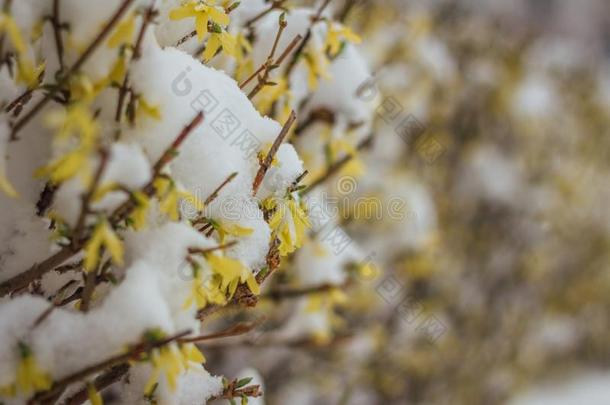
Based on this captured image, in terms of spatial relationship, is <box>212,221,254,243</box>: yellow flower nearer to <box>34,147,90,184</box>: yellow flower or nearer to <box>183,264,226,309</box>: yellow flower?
<box>183,264,226,309</box>: yellow flower

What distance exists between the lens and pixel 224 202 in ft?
4.10

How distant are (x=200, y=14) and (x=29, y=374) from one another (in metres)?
0.70

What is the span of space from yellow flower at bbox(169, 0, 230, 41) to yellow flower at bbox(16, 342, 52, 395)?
0.64 meters

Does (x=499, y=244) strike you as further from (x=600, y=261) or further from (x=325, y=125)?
(x=325, y=125)

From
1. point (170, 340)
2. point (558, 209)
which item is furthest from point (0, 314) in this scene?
point (558, 209)

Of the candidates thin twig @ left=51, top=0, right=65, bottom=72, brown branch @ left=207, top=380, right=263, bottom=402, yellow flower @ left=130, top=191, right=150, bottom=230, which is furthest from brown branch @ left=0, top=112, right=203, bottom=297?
brown branch @ left=207, top=380, right=263, bottom=402

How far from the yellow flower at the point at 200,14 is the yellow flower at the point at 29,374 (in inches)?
25.3

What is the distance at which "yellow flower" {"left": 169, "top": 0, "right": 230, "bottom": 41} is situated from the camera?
1218 millimetres

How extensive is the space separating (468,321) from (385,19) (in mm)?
2898

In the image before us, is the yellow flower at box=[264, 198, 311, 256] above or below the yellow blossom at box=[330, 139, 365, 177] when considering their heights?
below

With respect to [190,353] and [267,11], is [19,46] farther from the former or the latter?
[267,11]

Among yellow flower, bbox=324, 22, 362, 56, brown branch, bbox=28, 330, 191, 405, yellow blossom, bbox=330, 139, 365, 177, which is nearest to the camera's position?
brown branch, bbox=28, 330, 191, 405

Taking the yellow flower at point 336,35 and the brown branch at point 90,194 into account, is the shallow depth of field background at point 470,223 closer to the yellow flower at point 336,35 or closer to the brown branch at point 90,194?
the yellow flower at point 336,35

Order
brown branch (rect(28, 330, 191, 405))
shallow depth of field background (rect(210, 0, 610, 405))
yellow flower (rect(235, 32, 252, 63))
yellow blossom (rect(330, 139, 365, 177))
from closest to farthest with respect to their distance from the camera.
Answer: brown branch (rect(28, 330, 191, 405)), yellow flower (rect(235, 32, 252, 63)), yellow blossom (rect(330, 139, 365, 177)), shallow depth of field background (rect(210, 0, 610, 405))
